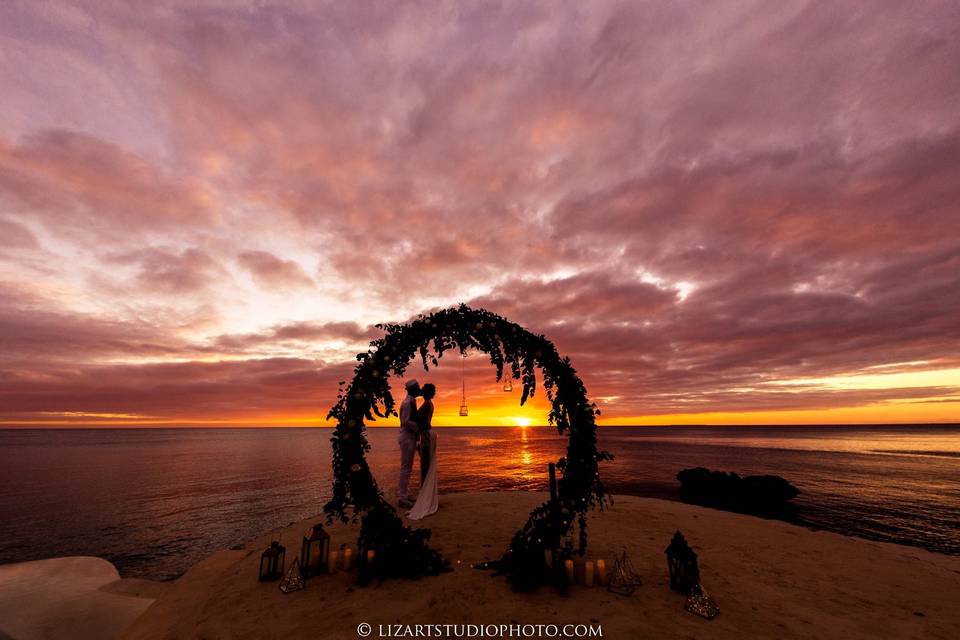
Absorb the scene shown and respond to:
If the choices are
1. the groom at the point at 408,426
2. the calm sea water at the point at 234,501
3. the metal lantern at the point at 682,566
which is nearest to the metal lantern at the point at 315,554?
the groom at the point at 408,426

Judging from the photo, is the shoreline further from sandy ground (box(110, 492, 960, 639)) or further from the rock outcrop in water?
the rock outcrop in water

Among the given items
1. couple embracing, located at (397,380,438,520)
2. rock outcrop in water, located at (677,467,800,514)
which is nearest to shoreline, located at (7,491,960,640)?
couple embracing, located at (397,380,438,520)

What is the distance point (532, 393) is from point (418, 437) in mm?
4447

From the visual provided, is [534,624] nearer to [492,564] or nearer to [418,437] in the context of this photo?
[492,564]

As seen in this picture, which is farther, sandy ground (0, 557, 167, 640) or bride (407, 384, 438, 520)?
bride (407, 384, 438, 520)

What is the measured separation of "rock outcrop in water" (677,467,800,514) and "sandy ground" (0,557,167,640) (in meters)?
27.0

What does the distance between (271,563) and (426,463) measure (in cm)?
407

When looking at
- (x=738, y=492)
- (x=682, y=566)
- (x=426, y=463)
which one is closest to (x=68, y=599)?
(x=426, y=463)

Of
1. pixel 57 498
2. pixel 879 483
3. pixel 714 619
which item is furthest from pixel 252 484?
pixel 879 483

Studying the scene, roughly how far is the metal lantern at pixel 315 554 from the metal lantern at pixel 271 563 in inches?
19.4

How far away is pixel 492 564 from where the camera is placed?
24.3 ft

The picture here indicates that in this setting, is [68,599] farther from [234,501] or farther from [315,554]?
[234,501]

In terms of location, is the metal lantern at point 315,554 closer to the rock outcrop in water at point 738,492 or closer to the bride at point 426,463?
the bride at point 426,463

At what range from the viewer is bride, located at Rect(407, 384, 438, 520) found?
416 inches
